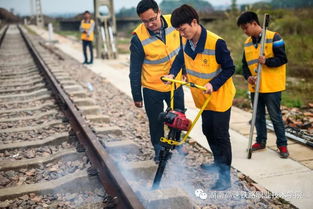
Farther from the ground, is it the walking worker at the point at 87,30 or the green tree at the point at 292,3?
the green tree at the point at 292,3

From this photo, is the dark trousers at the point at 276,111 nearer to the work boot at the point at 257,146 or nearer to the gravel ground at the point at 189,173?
the work boot at the point at 257,146

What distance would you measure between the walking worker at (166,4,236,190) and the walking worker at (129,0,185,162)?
24 centimetres

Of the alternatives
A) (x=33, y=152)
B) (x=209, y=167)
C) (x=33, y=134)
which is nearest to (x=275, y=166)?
(x=209, y=167)

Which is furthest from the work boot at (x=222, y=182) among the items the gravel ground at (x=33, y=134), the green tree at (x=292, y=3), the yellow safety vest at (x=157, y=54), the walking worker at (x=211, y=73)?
the green tree at (x=292, y=3)

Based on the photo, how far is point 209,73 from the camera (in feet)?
10.5

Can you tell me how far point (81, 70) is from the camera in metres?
11.3

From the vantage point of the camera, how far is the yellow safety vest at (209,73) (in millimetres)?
3113

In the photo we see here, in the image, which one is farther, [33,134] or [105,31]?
[105,31]

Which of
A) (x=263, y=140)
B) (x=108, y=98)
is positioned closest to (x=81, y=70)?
(x=108, y=98)

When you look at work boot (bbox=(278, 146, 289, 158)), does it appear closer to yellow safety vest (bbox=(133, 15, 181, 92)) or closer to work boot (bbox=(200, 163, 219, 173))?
work boot (bbox=(200, 163, 219, 173))

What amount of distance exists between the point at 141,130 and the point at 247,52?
81.5 inches

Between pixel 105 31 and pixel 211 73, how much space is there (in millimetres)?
11869

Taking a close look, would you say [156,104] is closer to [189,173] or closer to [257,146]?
[189,173]

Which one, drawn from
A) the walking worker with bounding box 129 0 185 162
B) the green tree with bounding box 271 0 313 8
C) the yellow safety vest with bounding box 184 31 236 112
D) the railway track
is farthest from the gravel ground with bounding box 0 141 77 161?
the green tree with bounding box 271 0 313 8
